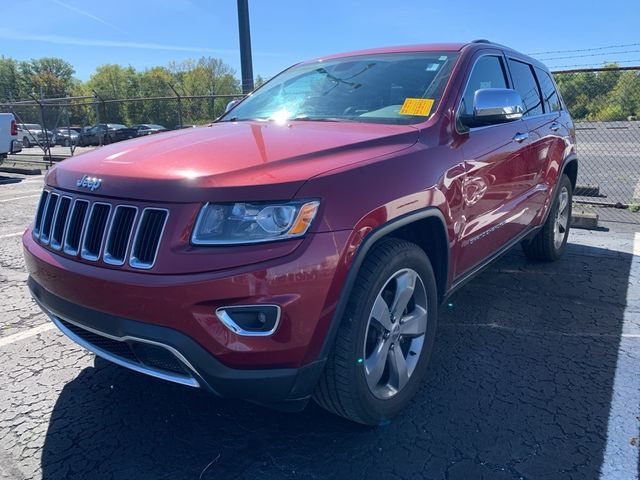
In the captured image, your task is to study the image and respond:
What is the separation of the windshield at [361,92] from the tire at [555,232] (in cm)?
228

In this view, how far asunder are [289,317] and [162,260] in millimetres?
517

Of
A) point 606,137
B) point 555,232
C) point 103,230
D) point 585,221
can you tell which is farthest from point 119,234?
point 606,137

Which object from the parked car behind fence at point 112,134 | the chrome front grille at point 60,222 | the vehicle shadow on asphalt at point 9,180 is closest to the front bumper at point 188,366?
the chrome front grille at point 60,222

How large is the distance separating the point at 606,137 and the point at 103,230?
24.8 metres

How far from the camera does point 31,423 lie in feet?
8.23

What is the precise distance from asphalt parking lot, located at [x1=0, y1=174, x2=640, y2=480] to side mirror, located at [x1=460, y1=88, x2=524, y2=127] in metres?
1.44

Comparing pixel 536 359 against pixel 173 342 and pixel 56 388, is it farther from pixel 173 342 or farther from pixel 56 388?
pixel 56 388

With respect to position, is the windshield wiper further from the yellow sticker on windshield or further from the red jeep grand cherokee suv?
the yellow sticker on windshield

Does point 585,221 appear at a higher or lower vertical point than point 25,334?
lower

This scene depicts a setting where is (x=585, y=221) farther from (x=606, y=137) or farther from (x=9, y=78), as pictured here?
(x=9, y=78)

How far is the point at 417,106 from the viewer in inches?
114

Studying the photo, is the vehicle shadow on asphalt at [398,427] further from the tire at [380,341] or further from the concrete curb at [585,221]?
the concrete curb at [585,221]

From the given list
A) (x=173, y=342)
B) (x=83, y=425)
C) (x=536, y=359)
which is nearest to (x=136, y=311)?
(x=173, y=342)

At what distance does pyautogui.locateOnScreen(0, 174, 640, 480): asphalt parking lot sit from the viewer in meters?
2.21
